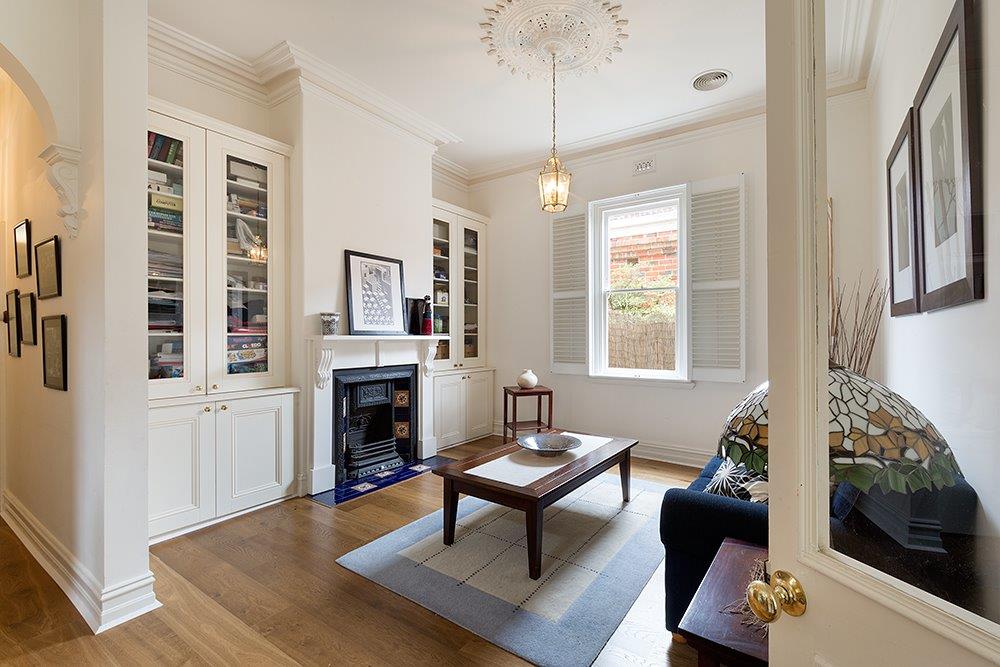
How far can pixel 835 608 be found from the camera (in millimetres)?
656

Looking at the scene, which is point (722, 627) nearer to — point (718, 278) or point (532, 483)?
point (532, 483)

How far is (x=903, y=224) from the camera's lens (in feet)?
2.84

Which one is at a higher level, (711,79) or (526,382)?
(711,79)

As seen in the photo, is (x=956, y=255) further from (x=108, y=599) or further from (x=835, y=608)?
(x=108, y=599)

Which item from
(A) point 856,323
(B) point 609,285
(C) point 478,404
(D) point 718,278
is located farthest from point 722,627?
(C) point 478,404

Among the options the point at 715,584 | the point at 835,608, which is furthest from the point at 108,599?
the point at 835,608

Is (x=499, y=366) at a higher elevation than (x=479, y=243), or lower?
lower

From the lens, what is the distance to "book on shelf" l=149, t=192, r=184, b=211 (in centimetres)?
286

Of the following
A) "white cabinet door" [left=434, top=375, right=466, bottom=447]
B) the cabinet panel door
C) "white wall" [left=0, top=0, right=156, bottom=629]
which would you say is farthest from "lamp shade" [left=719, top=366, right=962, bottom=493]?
the cabinet panel door

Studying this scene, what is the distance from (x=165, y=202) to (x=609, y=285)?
149 inches

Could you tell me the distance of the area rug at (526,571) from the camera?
1.90 metres

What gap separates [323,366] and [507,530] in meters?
1.78

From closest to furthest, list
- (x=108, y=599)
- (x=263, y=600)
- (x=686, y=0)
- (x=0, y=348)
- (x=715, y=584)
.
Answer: (x=715, y=584), (x=108, y=599), (x=263, y=600), (x=686, y=0), (x=0, y=348)

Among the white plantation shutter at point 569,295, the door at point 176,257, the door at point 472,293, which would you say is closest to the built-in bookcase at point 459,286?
the door at point 472,293
